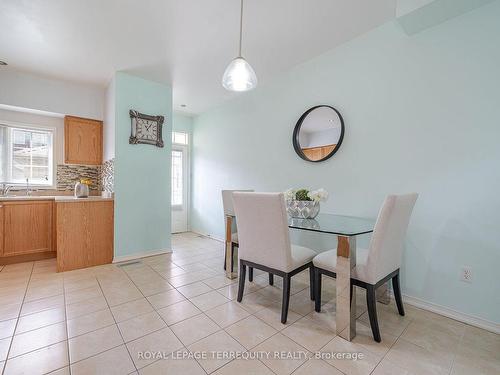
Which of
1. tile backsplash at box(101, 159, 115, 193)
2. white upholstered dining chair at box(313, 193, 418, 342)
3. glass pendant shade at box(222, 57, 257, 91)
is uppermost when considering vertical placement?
glass pendant shade at box(222, 57, 257, 91)

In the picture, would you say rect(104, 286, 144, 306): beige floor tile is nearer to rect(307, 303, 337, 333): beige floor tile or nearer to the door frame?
rect(307, 303, 337, 333): beige floor tile

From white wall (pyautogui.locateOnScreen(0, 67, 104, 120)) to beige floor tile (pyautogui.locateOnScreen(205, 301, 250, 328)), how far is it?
3573 mm

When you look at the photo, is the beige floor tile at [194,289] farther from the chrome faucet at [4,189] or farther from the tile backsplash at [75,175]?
the chrome faucet at [4,189]

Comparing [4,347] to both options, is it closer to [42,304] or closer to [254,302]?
[42,304]

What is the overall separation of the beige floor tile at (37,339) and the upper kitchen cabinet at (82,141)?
268cm

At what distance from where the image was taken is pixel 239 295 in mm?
2131

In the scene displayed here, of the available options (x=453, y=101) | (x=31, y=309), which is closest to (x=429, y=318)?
(x=453, y=101)

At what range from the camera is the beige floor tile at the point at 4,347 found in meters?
1.42

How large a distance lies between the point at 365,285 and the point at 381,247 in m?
0.30

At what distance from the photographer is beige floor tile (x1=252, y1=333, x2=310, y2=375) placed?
138cm

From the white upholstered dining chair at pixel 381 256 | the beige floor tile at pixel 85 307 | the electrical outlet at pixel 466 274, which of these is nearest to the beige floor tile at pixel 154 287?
the beige floor tile at pixel 85 307

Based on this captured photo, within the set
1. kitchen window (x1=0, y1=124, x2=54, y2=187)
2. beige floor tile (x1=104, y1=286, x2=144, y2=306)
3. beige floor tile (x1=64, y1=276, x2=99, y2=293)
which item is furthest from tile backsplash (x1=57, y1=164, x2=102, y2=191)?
beige floor tile (x1=104, y1=286, x2=144, y2=306)

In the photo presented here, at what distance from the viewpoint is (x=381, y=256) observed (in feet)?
5.31

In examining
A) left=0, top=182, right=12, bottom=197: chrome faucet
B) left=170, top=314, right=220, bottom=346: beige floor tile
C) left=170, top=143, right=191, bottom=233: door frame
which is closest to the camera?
left=170, top=314, right=220, bottom=346: beige floor tile
